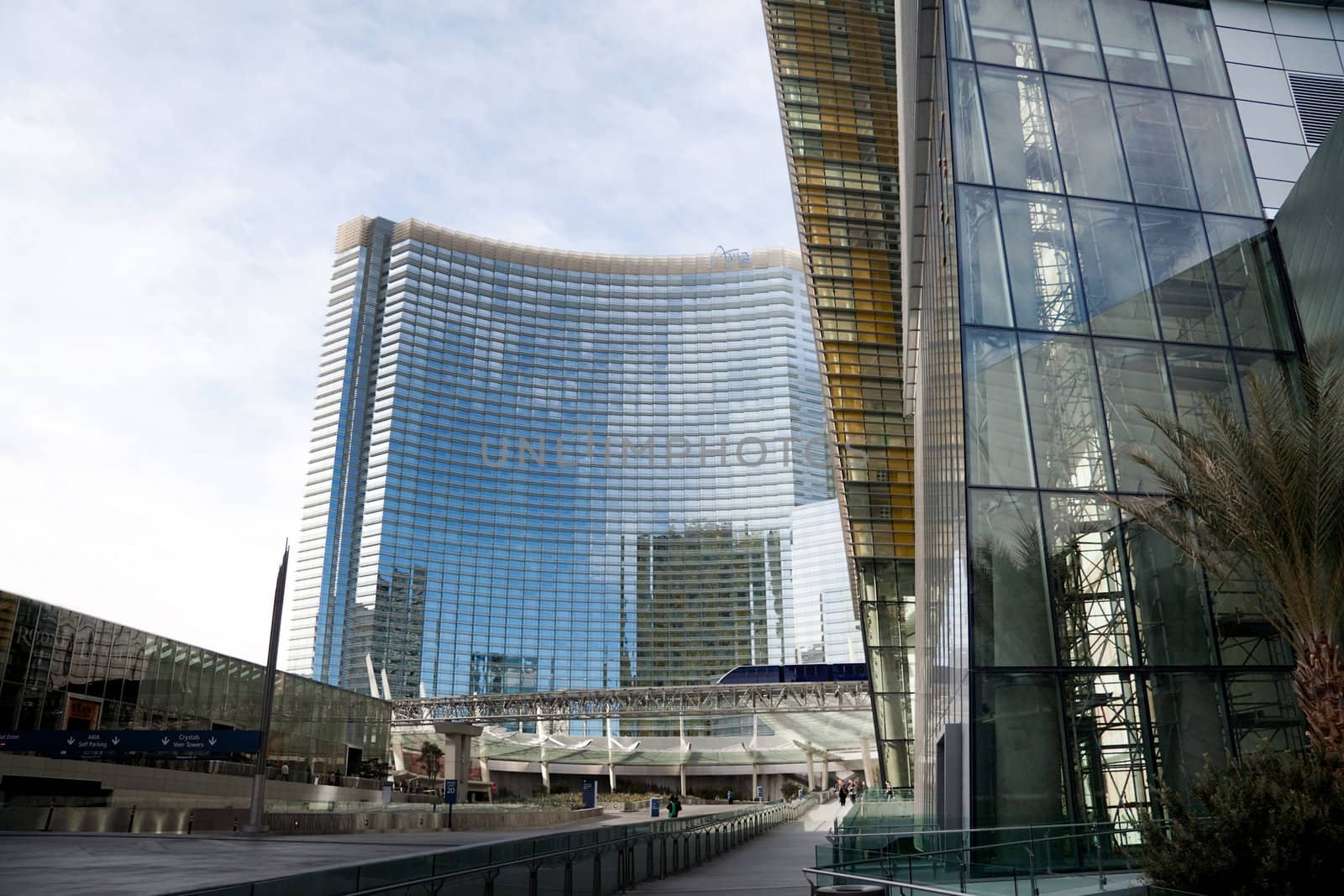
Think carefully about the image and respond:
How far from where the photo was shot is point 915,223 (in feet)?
103

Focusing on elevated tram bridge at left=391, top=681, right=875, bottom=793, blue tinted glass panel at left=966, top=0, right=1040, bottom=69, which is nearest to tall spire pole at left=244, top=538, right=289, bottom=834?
blue tinted glass panel at left=966, top=0, right=1040, bottom=69

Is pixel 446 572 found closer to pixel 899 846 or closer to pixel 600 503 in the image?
pixel 600 503

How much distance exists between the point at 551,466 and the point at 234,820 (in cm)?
11948

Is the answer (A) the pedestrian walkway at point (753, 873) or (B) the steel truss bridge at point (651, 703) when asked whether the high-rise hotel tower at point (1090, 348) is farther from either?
(B) the steel truss bridge at point (651, 703)

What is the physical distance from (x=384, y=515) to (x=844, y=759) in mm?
74301

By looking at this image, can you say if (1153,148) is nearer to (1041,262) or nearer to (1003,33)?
(1003,33)

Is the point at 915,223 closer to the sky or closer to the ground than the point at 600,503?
closer to the ground

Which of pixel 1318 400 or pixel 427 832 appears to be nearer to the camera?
pixel 1318 400

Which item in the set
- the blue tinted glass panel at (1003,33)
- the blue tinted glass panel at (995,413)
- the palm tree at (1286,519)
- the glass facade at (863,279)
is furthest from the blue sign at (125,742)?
the glass facade at (863,279)

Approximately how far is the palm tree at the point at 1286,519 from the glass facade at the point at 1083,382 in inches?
72.5

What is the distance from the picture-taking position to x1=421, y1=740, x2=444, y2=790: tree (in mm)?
96350

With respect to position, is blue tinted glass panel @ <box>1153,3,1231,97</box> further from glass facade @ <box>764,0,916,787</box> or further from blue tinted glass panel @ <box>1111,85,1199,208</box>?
glass facade @ <box>764,0,916,787</box>

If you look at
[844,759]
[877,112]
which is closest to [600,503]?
[844,759]

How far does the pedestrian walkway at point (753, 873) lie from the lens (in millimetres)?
14547
